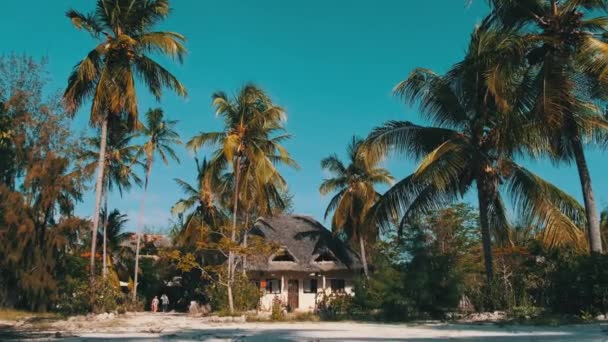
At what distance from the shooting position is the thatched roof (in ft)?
108

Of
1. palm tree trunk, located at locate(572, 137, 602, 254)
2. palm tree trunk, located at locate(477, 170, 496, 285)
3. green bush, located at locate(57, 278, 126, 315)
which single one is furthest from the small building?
palm tree trunk, located at locate(572, 137, 602, 254)

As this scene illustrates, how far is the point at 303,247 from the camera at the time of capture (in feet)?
113

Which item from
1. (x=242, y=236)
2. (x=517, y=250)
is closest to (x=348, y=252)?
(x=242, y=236)

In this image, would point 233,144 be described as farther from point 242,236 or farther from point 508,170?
point 508,170

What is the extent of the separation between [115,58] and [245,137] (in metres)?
7.57

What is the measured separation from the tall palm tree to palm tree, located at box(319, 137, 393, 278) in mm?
16540

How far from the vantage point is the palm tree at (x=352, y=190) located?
33156 mm

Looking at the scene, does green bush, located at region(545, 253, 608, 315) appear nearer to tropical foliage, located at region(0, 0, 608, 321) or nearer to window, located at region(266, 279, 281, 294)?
tropical foliage, located at region(0, 0, 608, 321)

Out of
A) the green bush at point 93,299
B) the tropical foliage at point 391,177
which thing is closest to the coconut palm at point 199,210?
the tropical foliage at point 391,177

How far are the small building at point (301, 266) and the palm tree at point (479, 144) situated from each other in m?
13.8

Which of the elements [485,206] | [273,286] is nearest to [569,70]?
[485,206]

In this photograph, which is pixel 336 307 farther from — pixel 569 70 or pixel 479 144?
pixel 569 70

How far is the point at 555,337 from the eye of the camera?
11.4 m

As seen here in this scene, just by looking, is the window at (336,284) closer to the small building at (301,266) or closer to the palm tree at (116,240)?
the small building at (301,266)
